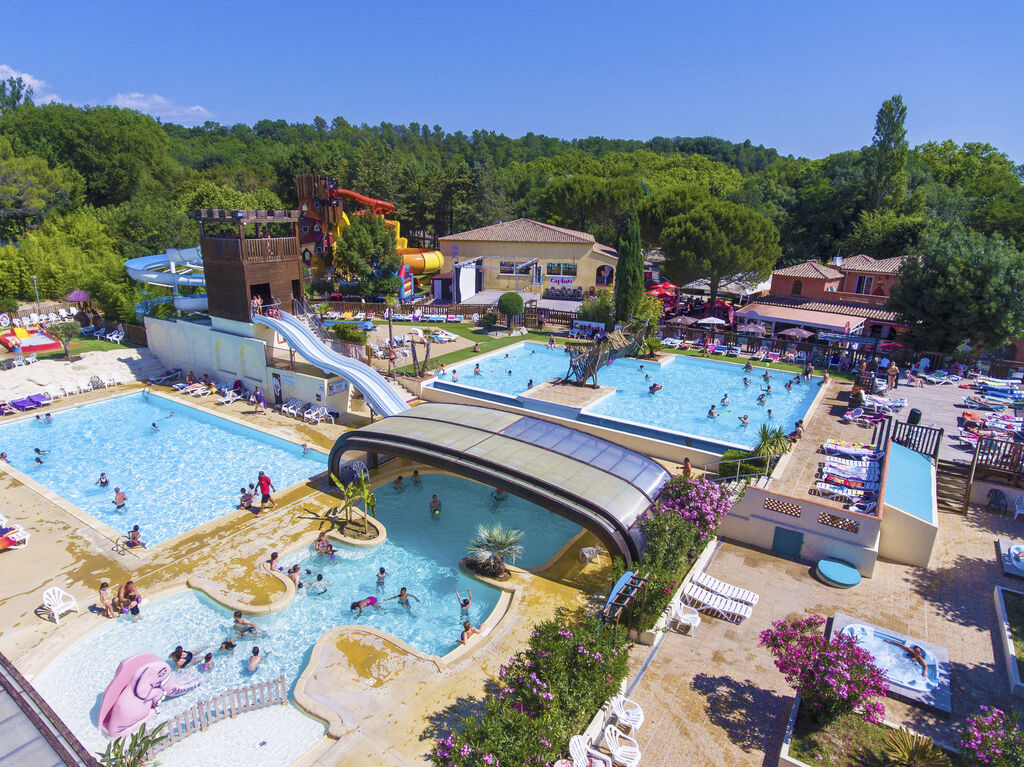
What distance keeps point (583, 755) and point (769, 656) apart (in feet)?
16.7

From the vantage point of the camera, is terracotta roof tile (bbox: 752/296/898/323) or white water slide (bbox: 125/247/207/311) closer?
white water slide (bbox: 125/247/207/311)

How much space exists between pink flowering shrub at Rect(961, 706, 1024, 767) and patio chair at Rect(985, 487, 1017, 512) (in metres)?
12.5

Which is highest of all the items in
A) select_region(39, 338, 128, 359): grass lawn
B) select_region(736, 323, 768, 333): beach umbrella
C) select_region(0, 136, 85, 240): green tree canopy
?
select_region(0, 136, 85, 240): green tree canopy

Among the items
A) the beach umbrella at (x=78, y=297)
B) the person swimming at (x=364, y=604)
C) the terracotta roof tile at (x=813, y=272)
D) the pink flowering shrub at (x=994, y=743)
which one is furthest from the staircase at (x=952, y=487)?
the beach umbrella at (x=78, y=297)

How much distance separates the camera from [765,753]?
9195 mm

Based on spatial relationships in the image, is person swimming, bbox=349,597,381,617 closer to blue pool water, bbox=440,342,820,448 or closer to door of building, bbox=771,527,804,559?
door of building, bbox=771,527,804,559

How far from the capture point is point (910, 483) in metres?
16.4

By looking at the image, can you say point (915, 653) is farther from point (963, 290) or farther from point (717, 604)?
point (963, 290)

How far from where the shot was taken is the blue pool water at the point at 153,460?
→ 58.2 ft

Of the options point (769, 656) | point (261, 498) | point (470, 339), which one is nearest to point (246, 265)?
point (261, 498)

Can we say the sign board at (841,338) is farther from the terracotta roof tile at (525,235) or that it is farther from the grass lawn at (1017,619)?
the grass lawn at (1017,619)

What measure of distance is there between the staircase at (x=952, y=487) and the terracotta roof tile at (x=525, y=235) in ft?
105

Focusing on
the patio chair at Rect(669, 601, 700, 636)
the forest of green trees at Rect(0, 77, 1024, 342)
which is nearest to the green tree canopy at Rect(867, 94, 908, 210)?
the forest of green trees at Rect(0, 77, 1024, 342)

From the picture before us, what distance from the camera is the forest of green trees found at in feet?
137
